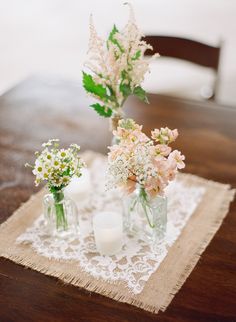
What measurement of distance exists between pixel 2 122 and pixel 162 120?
0.59 metres

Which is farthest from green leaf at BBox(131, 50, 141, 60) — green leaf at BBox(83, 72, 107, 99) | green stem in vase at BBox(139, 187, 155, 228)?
green stem in vase at BBox(139, 187, 155, 228)

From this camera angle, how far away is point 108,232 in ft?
4.21

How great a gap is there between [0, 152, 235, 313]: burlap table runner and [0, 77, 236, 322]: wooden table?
0.02m

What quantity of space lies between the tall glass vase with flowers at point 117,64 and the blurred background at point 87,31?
2314mm

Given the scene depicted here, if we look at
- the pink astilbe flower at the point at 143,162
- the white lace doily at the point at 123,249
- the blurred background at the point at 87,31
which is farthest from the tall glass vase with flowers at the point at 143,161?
the blurred background at the point at 87,31

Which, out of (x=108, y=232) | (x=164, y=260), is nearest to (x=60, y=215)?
(x=108, y=232)

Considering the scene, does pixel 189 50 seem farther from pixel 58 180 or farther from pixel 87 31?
pixel 87 31

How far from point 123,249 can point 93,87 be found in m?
0.45

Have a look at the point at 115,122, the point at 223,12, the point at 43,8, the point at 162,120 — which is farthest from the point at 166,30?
the point at 115,122

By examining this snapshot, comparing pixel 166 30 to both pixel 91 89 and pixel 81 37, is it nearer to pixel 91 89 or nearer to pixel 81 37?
pixel 81 37

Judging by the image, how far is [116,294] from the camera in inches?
46.9

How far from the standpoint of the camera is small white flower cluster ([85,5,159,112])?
132cm

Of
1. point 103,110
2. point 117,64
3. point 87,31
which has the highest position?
point 117,64

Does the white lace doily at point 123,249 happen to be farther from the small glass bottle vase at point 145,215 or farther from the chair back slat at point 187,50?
the chair back slat at point 187,50
